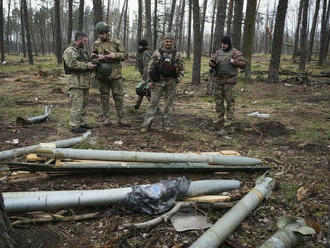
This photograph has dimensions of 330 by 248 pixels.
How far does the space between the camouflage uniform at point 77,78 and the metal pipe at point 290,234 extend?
16.2 feet

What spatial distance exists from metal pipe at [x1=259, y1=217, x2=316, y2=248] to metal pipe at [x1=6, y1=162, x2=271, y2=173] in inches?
58.1

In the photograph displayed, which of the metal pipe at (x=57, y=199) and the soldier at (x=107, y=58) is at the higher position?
the soldier at (x=107, y=58)

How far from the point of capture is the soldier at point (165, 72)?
6297mm

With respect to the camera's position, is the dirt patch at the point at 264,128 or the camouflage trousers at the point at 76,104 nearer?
the camouflage trousers at the point at 76,104

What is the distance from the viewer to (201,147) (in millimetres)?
5645

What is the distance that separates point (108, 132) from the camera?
6320 mm

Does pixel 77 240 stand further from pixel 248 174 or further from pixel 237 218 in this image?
pixel 248 174

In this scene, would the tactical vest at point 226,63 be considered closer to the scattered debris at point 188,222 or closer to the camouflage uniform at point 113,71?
the camouflage uniform at point 113,71

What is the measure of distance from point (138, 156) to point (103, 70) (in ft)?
9.56

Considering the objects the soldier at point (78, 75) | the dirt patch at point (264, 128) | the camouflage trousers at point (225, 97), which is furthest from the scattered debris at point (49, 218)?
the dirt patch at point (264, 128)

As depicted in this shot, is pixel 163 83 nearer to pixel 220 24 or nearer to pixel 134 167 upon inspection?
pixel 134 167

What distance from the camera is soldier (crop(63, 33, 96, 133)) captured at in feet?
19.7

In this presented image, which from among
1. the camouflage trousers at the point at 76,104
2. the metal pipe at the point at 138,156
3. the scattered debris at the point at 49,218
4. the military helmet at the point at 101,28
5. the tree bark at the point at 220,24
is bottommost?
the scattered debris at the point at 49,218

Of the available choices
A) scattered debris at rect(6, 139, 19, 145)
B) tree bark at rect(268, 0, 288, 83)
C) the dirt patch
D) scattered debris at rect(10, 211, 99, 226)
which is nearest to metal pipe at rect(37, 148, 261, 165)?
scattered debris at rect(10, 211, 99, 226)
